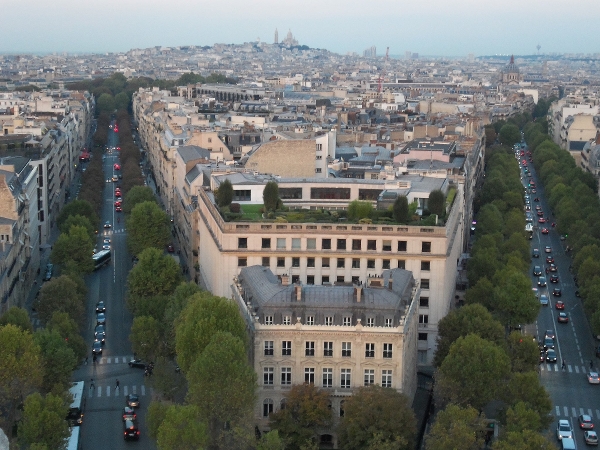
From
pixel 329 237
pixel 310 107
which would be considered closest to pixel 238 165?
pixel 329 237

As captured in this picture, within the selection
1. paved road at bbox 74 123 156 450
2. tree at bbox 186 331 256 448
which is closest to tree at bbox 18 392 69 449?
paved road at bbox 74 123 156 450

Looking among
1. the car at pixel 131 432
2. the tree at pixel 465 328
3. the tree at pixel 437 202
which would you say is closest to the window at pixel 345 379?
the tree at pixel 465 328

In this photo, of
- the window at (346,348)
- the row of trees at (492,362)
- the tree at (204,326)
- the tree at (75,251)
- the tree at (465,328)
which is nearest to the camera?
the row of trees at (492,362)

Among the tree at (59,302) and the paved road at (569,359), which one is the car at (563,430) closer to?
the paved road at (569,359)

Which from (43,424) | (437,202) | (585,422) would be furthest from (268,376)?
(437,202)

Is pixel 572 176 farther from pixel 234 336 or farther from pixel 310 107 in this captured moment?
pixel 234 336
